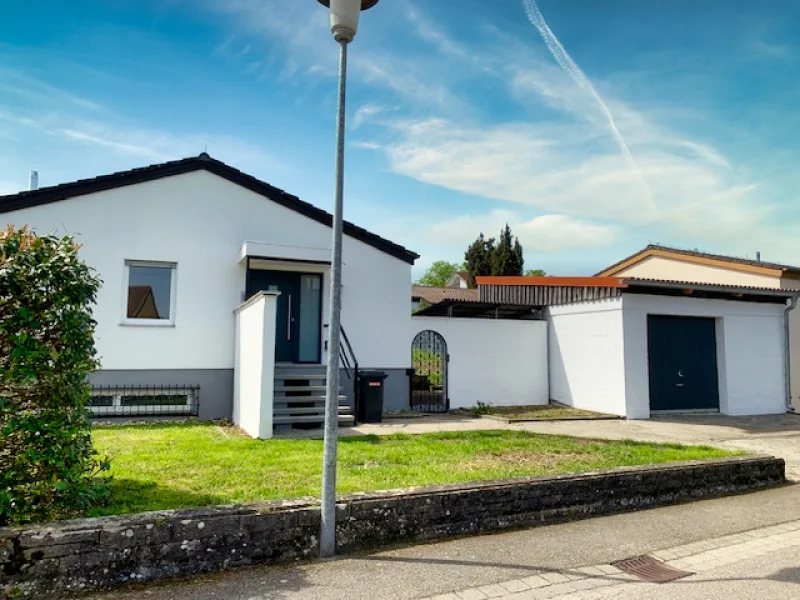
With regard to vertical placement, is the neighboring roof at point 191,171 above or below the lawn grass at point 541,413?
above

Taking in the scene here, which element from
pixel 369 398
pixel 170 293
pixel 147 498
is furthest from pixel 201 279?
pixel 147 498

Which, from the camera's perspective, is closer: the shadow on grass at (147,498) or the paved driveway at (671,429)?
the shadow on grass at (147,498)

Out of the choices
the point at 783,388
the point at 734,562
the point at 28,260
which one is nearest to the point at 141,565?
the point at 28,260

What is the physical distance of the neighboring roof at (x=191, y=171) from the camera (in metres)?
10.7

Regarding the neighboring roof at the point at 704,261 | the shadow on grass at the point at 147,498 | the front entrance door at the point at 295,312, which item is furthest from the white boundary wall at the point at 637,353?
the shadow on grass at the point at 147,498

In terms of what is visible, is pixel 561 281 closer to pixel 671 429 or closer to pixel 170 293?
pixel 671 429

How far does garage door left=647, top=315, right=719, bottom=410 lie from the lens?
1352 cm

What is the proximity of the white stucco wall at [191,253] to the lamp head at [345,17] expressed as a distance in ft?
25.8

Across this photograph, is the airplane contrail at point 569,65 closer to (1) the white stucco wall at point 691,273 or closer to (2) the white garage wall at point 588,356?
(2) the white garage wall at point 588,356

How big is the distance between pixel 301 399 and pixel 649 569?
7029 millimetres

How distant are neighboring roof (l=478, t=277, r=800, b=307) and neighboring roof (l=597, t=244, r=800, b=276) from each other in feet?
5.04

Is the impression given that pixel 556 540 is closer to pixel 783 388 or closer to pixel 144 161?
pixel 144 161

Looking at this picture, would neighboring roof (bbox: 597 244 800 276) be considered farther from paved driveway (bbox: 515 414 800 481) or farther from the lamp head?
the lamp head

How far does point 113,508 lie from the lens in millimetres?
4508
